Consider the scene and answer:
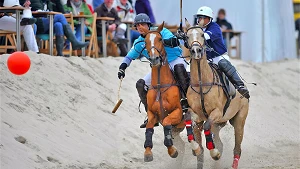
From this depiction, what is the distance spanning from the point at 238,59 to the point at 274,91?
207cm

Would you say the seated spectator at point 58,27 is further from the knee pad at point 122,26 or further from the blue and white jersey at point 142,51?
the blue and white jersey at point 142,51

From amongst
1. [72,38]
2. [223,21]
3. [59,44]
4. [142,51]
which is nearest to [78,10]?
[72,38]

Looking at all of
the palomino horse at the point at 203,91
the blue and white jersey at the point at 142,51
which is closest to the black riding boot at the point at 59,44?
the blue and white jersey at the point at 142,51

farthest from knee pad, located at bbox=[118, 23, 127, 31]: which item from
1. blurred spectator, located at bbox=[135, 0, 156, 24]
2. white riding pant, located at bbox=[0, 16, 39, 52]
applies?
white riding pant, located at bbox=[0, 16, 39, 52]

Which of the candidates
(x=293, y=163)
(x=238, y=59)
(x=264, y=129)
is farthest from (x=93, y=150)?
(x=238, y=59)

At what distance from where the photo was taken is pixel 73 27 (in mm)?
18516

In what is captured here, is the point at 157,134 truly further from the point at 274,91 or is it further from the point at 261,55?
the point at 261,55

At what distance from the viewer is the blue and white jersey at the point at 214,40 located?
1386 centimetres

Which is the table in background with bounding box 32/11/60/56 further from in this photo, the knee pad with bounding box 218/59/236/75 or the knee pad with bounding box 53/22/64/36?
the knee pad with bounding box 218/59/236/75

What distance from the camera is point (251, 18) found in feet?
79.2

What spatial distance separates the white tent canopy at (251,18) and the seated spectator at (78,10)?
174 inches

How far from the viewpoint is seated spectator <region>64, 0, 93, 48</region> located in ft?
62.6

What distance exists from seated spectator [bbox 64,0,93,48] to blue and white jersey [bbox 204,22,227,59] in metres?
5.28

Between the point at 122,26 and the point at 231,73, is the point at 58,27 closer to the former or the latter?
the point at 122,26
